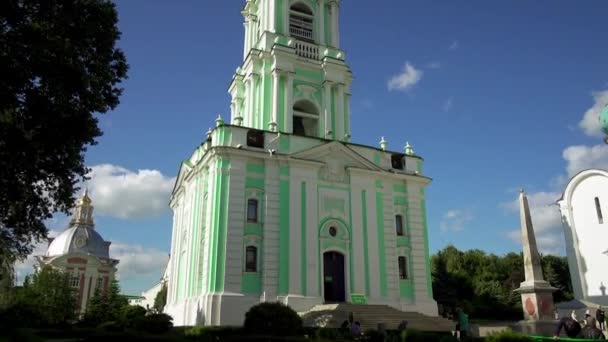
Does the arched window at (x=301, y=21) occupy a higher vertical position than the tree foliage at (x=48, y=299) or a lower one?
higher

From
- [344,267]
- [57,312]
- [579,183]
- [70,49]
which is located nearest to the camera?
[70,49]

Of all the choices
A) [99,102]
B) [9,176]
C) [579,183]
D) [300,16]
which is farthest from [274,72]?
[579,183]

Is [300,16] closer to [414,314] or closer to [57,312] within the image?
[414,314]

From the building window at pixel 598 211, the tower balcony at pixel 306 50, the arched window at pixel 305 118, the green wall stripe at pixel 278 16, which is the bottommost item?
the building window at pixel 598 211

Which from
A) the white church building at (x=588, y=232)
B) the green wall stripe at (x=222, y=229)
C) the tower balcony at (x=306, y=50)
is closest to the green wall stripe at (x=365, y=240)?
the green wall stripe at (x=222, y=229)

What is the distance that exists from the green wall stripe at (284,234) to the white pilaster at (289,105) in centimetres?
364

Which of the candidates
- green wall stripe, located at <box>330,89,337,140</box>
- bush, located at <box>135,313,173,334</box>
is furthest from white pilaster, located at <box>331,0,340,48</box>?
bush, located at <box>135,313,173,334</box>

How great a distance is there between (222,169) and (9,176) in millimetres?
12633

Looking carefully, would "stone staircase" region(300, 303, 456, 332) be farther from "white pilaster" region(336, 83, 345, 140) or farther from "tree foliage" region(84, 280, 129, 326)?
"tree foliage" region(84, 280, 129, 326)

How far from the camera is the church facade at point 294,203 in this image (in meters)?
26.6

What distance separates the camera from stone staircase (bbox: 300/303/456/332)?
2403 centimetres

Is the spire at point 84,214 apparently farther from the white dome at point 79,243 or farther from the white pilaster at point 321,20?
the white pilaster at point 321,20

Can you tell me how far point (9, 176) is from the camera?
15.8 metres

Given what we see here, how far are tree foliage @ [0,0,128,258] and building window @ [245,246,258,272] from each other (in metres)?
10.9
